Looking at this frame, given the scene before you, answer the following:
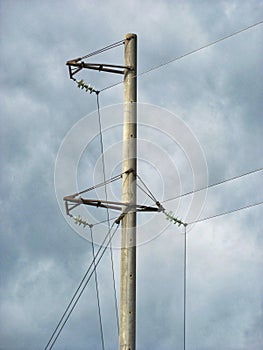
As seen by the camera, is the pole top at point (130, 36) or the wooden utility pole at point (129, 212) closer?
the wooden utility pole at point (129, 212)

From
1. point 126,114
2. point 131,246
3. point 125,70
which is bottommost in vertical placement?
point 131,246

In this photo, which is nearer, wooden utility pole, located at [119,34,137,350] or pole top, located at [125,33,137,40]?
wooden utility pole, located at [119,34,137,350]

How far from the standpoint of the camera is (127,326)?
18344 mm

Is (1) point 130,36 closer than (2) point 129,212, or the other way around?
(2) point 129,212

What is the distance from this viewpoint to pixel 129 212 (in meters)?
19.4

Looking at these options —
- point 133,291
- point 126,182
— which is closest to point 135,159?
point 126,182

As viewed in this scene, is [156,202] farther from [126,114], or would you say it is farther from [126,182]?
[126,114]

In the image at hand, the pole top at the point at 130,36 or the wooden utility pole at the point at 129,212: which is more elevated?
the pole top at the point at 130,36

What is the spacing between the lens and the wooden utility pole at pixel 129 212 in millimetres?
18391

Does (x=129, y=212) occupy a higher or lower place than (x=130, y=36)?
lower

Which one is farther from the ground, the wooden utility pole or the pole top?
the pole top

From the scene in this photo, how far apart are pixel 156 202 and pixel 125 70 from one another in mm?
4033

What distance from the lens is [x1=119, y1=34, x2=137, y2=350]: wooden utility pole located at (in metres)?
18.4

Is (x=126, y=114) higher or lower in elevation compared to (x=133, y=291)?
higher
